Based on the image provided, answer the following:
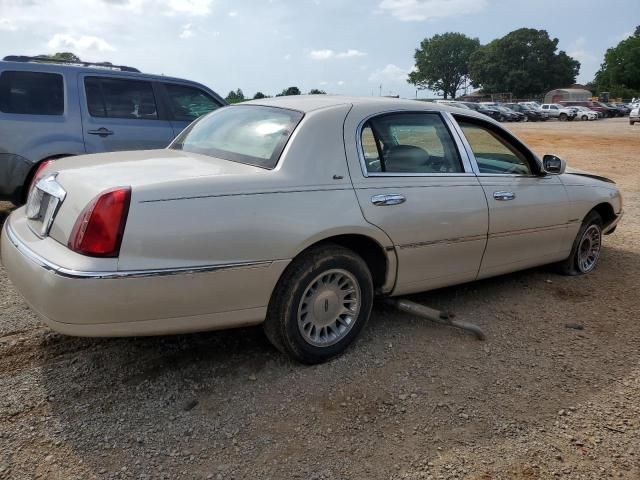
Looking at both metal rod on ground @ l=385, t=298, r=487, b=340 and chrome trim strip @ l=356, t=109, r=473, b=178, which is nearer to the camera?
chrome trim strip @ l=356, t=109, r=473, b=178

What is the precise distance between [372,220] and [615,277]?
3.12 metres

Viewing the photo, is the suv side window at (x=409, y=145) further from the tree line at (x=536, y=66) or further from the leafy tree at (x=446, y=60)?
the leafy tree at (x=446, y=60)

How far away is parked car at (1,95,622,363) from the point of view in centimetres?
258

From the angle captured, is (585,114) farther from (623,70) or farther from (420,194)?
(420,194)

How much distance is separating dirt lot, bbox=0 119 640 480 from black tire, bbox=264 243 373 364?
0.42 ft

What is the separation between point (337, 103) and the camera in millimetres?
3557

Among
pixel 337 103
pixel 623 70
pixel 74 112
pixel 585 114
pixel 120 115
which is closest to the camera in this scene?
pixel 337 103

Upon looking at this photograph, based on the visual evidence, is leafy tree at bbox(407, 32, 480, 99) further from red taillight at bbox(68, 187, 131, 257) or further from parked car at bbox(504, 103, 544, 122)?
red taillight at bbox(68, 187, 131, 257)

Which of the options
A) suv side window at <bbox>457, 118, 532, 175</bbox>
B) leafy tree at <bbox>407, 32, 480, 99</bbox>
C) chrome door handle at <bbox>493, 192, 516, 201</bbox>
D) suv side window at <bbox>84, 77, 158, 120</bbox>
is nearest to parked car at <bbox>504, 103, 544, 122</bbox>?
suv side window at <bbox>84, 77, 158, 120</bbox>

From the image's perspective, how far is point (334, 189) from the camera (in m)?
3.18

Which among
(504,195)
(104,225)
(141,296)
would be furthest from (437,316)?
(104,225)

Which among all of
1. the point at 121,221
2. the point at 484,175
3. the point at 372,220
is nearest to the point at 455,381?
the point at 372,220

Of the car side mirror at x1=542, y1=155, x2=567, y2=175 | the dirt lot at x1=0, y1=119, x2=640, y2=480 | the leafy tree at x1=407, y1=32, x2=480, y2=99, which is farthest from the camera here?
the leafy tree at x1=407, y1=32, x2=480, y2=99

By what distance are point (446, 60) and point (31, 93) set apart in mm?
118260
